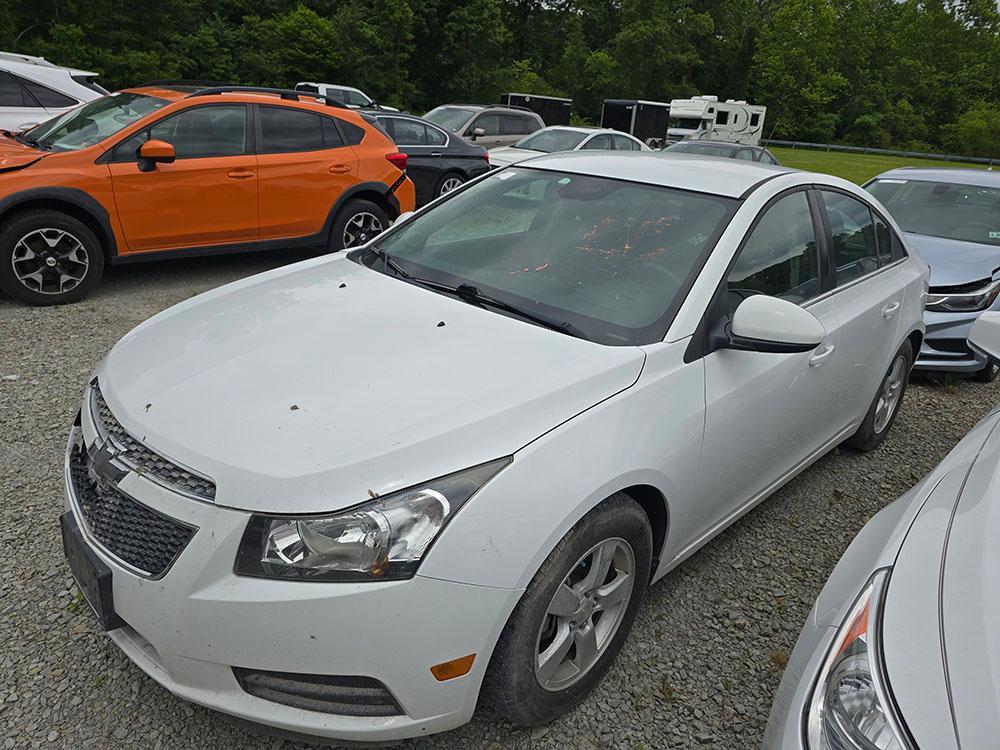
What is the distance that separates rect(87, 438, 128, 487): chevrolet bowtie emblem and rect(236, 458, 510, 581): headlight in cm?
51

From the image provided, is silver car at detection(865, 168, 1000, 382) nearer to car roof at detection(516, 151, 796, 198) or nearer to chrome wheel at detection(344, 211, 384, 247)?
car roof at detection(516, 151, 796, 198)

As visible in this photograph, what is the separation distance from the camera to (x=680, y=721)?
A: 2367mm

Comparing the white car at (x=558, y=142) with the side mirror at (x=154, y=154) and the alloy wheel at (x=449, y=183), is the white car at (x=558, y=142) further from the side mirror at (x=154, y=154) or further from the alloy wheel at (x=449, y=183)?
the side mirror at (x=154, y=154)

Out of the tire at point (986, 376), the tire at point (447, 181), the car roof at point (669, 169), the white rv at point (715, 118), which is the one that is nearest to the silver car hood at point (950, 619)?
the car roof at point (669, 169)

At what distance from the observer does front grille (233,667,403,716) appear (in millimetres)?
1810

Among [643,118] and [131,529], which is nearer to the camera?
[131,529]

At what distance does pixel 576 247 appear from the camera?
2908 millimetres

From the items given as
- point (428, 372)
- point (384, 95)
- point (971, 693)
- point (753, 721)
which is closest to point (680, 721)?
point (753, 721)

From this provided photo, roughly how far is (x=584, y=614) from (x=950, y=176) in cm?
694

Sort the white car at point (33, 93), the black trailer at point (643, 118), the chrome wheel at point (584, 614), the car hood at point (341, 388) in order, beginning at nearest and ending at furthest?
the car hood at point (341, 388) < the chrome wheel at point (584, 614) < the white car at point (33, 93) < the black trailer at point (643, 118)

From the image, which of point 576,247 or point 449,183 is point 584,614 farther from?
point 449,183

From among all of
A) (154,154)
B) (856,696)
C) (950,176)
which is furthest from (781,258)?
(950,176)

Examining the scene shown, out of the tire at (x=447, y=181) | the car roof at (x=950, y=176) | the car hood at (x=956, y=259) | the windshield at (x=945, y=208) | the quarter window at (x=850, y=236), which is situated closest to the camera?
the quarter window at (x=850, y=236)

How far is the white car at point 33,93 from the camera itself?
842 cm
